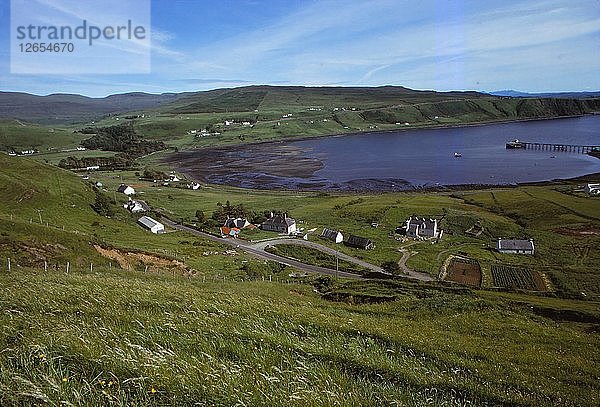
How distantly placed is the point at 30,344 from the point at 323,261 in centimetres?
6503

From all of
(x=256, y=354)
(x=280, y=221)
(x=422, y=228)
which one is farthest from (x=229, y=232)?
(x=256, y=354)

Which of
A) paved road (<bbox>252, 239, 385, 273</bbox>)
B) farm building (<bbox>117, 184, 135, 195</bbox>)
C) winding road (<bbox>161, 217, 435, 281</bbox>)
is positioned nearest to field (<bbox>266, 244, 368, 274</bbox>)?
winding road (<bbox>161, 217, 435, 281</bbox>)

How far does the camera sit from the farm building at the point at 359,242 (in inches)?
3170

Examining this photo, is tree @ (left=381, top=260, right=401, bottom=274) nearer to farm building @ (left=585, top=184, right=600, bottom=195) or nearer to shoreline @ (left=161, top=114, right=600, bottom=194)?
shoreline @ (left=161, top=114, right=600, bottom=194)

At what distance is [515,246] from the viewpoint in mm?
79375

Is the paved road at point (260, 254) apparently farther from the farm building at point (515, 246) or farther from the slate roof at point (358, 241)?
the farm building at point (515, 246)

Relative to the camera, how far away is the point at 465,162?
183 metres

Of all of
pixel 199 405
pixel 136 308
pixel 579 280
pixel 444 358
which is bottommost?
pixel 579 280

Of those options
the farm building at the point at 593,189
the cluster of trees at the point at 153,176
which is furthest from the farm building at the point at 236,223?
the farm building at the point at 593,189

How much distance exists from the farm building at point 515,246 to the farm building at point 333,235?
2954 centimetres

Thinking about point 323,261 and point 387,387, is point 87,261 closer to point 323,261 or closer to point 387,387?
point 323,261

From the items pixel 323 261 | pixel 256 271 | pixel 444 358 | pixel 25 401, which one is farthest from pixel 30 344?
pixel 323 261

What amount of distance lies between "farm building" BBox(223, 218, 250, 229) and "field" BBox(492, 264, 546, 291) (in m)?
49.7

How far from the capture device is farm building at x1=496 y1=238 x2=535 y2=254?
78.6m
